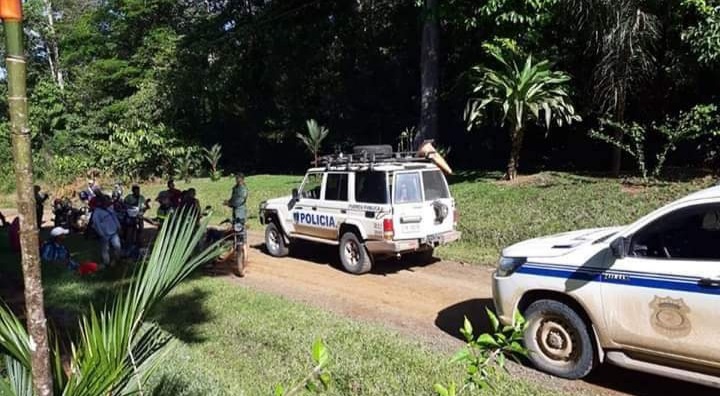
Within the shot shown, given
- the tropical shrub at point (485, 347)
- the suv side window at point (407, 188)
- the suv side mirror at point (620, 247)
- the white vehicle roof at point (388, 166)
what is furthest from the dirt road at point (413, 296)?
the tropical shrub at point (485, 347)

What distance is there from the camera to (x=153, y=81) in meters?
29.2

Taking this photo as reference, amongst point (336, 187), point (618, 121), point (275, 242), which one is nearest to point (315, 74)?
point (618, 121)

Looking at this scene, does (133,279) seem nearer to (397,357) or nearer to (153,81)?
(397,357)

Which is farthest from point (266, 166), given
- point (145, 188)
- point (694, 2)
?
point (694, 2)

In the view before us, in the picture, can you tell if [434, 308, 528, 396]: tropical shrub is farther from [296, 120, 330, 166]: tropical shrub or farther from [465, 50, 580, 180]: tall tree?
[296, 120, 330, 166]: tropical shrub

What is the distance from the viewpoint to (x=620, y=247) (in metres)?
4.59

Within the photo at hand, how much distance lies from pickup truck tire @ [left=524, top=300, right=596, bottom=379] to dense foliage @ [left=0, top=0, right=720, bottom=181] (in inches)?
360

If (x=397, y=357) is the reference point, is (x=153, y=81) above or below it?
above

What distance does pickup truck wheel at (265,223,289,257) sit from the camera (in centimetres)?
1134

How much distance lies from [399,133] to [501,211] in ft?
38.1

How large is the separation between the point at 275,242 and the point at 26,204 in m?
9.95

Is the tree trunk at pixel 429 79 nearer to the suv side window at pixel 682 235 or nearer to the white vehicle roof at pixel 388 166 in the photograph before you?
the white vehicle roof at pixel 388 166

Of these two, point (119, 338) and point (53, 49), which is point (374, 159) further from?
point (53, 49)

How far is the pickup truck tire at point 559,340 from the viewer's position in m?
4.83
